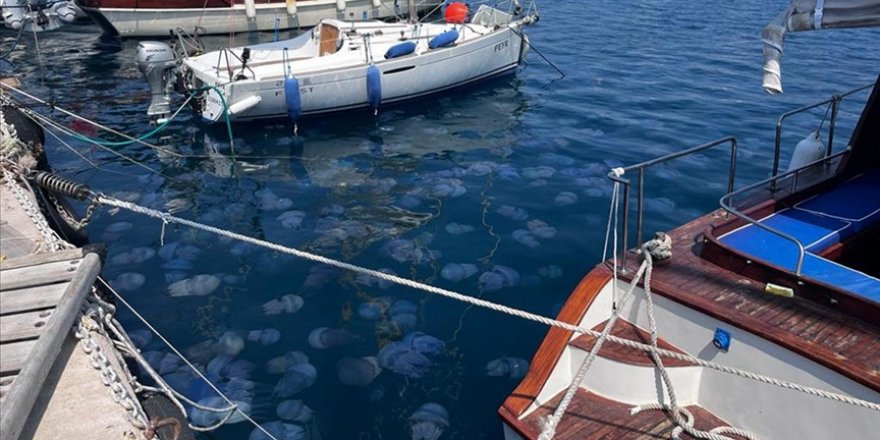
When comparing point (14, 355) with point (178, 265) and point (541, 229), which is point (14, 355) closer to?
point (178, 265)

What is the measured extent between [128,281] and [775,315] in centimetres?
1051

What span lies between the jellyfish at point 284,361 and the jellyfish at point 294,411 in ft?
2.51

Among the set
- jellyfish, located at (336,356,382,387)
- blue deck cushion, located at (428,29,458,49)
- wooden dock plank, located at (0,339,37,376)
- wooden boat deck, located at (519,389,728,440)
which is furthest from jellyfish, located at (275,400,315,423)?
blue deck cushion, located at (428,29,458,49)

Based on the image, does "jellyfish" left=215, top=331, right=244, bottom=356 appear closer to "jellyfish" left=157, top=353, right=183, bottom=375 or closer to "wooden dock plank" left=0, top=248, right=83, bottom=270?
"jellyfish" left=157, top=353, right=183, bottom=375

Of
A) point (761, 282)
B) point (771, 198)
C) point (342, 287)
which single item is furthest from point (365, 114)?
point (761, 282)

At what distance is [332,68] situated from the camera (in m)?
20.2

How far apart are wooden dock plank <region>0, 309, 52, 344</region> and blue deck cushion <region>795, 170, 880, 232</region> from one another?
872 centimetres

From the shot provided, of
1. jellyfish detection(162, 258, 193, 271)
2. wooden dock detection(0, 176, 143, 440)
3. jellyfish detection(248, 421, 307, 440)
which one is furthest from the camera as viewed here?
jellyfish detection(162, 258, 193, 271)

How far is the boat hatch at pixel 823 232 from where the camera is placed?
7.07 m

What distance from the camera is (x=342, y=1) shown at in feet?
116

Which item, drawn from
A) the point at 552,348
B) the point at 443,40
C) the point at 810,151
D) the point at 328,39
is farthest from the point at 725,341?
the point at 328,39

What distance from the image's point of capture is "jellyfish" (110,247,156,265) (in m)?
13.0

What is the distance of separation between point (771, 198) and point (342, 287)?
23.0 ft

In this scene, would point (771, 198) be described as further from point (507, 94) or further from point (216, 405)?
point (507, 94)
